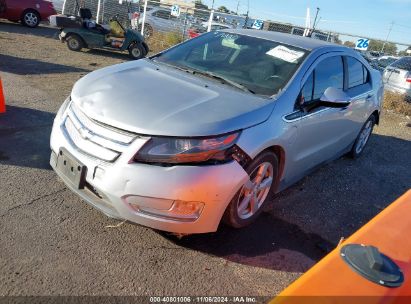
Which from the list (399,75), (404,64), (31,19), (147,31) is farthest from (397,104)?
(31,19)

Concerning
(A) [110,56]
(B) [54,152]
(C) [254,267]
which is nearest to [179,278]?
(C) [254,267]

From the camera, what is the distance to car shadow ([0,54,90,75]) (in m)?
8.20

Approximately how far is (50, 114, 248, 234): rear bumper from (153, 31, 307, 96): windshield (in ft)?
3.56

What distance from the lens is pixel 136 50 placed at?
12.8 meters

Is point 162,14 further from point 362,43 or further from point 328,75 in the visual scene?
point 328,75


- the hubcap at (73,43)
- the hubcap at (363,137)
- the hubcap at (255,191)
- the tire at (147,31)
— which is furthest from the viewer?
the tire at (147,31)

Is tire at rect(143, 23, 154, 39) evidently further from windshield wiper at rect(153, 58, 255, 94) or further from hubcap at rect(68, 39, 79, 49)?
windshield wiper at rect(153, 58, 255, 94)

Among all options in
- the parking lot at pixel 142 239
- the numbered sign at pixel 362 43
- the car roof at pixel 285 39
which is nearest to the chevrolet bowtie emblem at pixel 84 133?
the parking lot at pixel 142 239

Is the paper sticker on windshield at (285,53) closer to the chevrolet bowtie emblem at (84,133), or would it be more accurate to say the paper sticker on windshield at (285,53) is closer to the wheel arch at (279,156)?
the wheel arch at (279,156)

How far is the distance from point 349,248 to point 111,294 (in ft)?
5.41

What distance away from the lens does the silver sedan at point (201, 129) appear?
9.01 feet

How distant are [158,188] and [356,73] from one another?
11.7 ft

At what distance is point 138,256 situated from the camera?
294 centimetres

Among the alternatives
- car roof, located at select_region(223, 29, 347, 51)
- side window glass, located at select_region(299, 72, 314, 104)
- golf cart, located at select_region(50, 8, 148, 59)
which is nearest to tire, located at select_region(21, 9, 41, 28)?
golf cart, located at select_region(50, 8, 148, 59)
